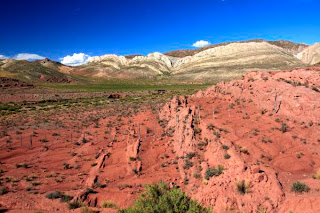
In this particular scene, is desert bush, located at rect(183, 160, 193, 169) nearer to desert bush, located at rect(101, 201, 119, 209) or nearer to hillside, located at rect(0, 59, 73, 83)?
desert bush, located at rect(101, 201, 119, 209)

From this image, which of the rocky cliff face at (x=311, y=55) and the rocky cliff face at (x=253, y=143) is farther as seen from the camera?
the rocky cliff face at (x=311, y=55)

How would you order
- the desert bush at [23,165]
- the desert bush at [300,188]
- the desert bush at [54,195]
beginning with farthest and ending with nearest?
1. the desert bush at [23,165]
2. the desert bush at [54,195]
3. the desert bush at [300,188]

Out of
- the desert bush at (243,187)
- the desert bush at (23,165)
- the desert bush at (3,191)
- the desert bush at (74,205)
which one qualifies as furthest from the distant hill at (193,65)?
the desert bush at (3,191)

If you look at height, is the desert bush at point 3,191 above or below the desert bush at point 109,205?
above

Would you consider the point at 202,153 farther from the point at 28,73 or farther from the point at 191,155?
the point at 28,73

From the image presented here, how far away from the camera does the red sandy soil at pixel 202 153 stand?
30.3 ft

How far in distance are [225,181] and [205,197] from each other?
104 cm

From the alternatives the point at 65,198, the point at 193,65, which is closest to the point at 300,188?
the point at 65,198

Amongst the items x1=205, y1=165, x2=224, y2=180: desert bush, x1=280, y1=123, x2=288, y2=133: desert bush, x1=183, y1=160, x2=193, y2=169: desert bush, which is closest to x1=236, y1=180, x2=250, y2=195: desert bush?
x1=205, y1=165, x2=224, y2=180: desert bush

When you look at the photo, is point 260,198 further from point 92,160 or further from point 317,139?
point 92,160

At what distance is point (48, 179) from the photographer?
14242 millimetres

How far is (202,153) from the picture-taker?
13.6 m

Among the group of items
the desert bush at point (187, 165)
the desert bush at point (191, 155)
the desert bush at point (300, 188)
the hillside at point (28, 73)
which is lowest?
the desert bush at point (187, 165)

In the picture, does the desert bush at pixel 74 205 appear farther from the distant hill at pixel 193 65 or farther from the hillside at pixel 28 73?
the hillside at pixel 28 73
